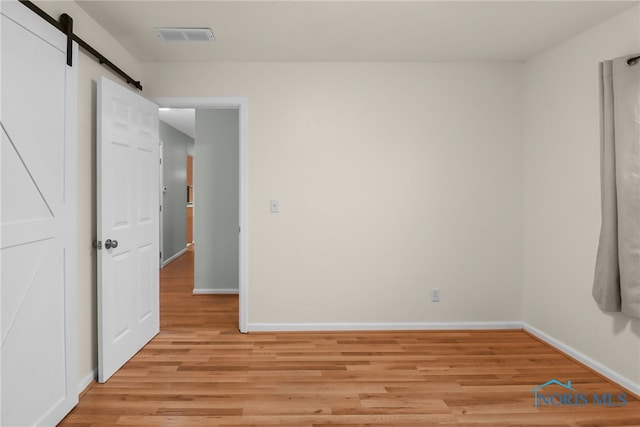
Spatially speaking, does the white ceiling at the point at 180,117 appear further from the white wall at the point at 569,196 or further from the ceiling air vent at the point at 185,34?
the white wall at the point at 569,196

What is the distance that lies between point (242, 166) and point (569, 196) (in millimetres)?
2682

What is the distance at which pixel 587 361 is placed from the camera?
2.86 meters

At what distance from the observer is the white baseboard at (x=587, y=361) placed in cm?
251

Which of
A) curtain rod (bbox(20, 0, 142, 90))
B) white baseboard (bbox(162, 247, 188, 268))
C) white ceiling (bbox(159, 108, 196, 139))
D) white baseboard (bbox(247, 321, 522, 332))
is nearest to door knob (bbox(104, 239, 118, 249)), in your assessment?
curtain rod (bbox(20, 0, 142, 90))

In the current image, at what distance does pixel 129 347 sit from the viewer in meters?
2.93

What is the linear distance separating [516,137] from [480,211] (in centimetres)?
75

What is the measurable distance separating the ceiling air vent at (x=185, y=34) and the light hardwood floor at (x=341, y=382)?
2410 mm

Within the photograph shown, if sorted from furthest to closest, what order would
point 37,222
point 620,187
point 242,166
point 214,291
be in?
point 214,291 → point 242,166 → point 620,187 → point 37,222

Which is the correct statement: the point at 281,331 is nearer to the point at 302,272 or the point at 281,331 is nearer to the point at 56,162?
the point at 302,272

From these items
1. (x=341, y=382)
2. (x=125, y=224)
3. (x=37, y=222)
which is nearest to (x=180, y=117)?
(x=125, y=224)

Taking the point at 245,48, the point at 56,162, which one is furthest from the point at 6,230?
the point at 245,48

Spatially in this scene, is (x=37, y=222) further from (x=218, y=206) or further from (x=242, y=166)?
(x=218, y=206)

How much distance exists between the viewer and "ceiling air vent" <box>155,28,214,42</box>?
111 inches

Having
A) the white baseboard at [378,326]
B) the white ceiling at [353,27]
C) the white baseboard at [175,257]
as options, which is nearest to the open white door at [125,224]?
the white ceiling at [353,27]
